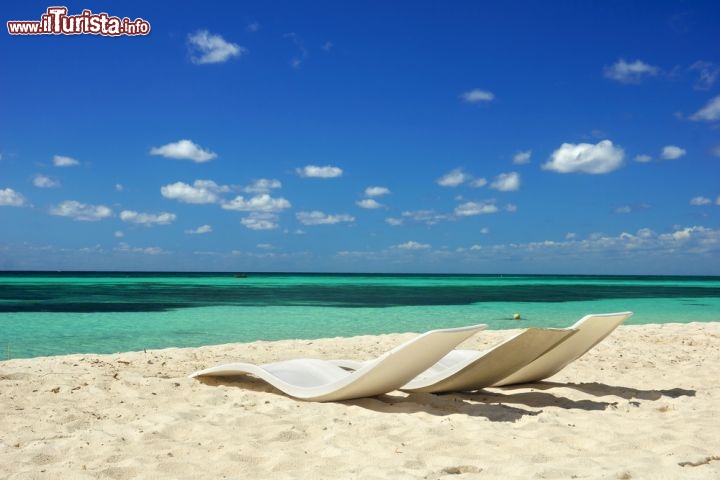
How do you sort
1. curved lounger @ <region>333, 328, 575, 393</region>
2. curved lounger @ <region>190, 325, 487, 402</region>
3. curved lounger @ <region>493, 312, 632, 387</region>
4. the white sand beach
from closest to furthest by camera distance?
the white sand beach < curved lounger @ <region>190, 325, 487, 402</region> < curved lounger @ <region>333, 328, 575, 393</region> < curved lounger @ <region>493, 312, 632, 387</region>

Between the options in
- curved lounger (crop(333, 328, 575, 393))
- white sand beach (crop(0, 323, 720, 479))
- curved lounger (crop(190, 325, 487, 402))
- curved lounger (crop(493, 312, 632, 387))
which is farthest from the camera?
curved lounger (crop(493, 312, 632, 387))

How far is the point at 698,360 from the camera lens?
8.66m

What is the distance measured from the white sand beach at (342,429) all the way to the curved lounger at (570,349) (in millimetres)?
155

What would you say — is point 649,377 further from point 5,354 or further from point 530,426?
point 5,354

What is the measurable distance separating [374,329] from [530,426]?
34.3ft

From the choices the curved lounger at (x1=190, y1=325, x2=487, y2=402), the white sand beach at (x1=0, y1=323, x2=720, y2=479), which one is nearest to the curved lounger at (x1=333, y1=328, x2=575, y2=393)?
the white sand beach at (x1=0, y1=323, x2=720, y2=479)

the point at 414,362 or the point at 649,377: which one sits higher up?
the point at 414,362

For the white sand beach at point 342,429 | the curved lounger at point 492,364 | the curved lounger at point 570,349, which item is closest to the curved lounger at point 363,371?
the white sand beach at point 342,429

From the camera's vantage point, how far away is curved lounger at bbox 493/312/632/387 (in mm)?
6082

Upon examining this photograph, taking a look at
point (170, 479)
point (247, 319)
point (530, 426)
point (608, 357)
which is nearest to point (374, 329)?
point (247, 319)

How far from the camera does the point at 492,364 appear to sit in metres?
5.69

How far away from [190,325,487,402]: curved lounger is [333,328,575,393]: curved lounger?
36cm

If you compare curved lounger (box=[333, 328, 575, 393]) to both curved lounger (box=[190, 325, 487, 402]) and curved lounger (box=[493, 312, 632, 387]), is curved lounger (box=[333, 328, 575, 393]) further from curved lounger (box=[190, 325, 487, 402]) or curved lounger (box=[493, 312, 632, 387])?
curved lounger (box=[190, 325, 487, 402])

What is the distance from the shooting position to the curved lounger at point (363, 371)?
4.93 metres
